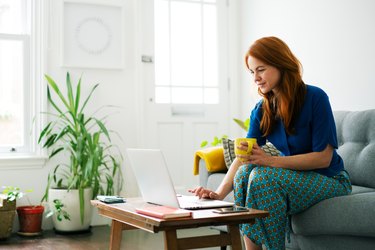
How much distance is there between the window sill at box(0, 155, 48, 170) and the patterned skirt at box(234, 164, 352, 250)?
2.43m

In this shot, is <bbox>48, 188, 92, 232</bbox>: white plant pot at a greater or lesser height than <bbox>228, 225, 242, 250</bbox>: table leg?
lesser

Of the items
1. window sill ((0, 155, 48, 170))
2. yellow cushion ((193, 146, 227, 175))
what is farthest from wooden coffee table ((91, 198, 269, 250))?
window sill ((0, 155, 48, 170))

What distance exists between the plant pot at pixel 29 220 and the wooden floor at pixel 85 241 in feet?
0.18

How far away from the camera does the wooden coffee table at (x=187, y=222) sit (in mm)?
1825

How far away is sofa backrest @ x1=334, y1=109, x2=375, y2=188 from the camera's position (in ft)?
9.96

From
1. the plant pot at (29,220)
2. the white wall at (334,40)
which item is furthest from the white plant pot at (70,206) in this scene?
the white wall at (334,40)

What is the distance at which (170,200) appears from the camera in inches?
82.0

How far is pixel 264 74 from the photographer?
2.46 metres

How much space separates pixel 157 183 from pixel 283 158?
59cm

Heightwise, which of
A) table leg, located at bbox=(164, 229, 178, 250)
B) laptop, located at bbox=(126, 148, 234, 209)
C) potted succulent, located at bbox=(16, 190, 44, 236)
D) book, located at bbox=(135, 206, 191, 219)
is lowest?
potted succulent, located at bbox=(16, 190, 44, 236)

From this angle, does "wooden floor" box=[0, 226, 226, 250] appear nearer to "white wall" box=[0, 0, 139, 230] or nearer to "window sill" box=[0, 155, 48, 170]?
"white wall" box=[0, 0, 139, 230]

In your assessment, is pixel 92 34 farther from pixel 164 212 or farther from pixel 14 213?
pixel 164 212

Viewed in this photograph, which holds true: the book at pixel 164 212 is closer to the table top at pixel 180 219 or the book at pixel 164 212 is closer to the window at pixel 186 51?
the table top at pixel 180 219

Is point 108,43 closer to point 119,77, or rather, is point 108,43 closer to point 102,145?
point 119,77
